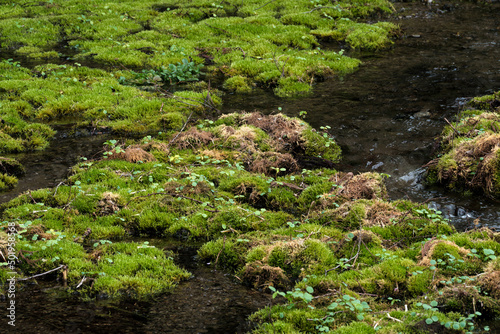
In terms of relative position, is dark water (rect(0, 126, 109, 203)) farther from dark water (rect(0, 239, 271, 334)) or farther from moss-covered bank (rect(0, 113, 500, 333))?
dark water (rect(0, 239, 271, 334))

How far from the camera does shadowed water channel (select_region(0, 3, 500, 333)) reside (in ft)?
22.3

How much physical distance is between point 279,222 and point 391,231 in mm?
2317

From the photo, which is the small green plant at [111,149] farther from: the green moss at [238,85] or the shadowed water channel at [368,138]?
the green moss at [238,85]

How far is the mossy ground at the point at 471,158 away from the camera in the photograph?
10.5 meters

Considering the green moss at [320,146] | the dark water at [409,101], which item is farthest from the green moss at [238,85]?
the green moss at [320,146]

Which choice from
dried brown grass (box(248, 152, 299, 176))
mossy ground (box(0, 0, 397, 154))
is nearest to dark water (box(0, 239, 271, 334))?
dried brown grass (box(248, 152, 299, 176))

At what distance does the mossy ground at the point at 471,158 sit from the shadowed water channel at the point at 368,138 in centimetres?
42

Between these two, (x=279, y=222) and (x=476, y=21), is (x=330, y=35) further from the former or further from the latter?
(x=279, y=222)

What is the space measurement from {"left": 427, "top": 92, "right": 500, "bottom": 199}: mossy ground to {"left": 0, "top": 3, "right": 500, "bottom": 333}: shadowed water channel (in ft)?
1.39

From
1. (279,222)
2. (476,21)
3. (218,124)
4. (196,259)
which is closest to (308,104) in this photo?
(218,124)

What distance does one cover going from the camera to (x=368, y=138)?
44.7 ft

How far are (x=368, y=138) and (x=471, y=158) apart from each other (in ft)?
10.7

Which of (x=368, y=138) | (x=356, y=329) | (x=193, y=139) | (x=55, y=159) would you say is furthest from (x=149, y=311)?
(x=368, y=138)

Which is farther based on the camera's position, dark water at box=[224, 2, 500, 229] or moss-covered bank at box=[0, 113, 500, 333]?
dark water at box=[224, 2, 500, 229]
